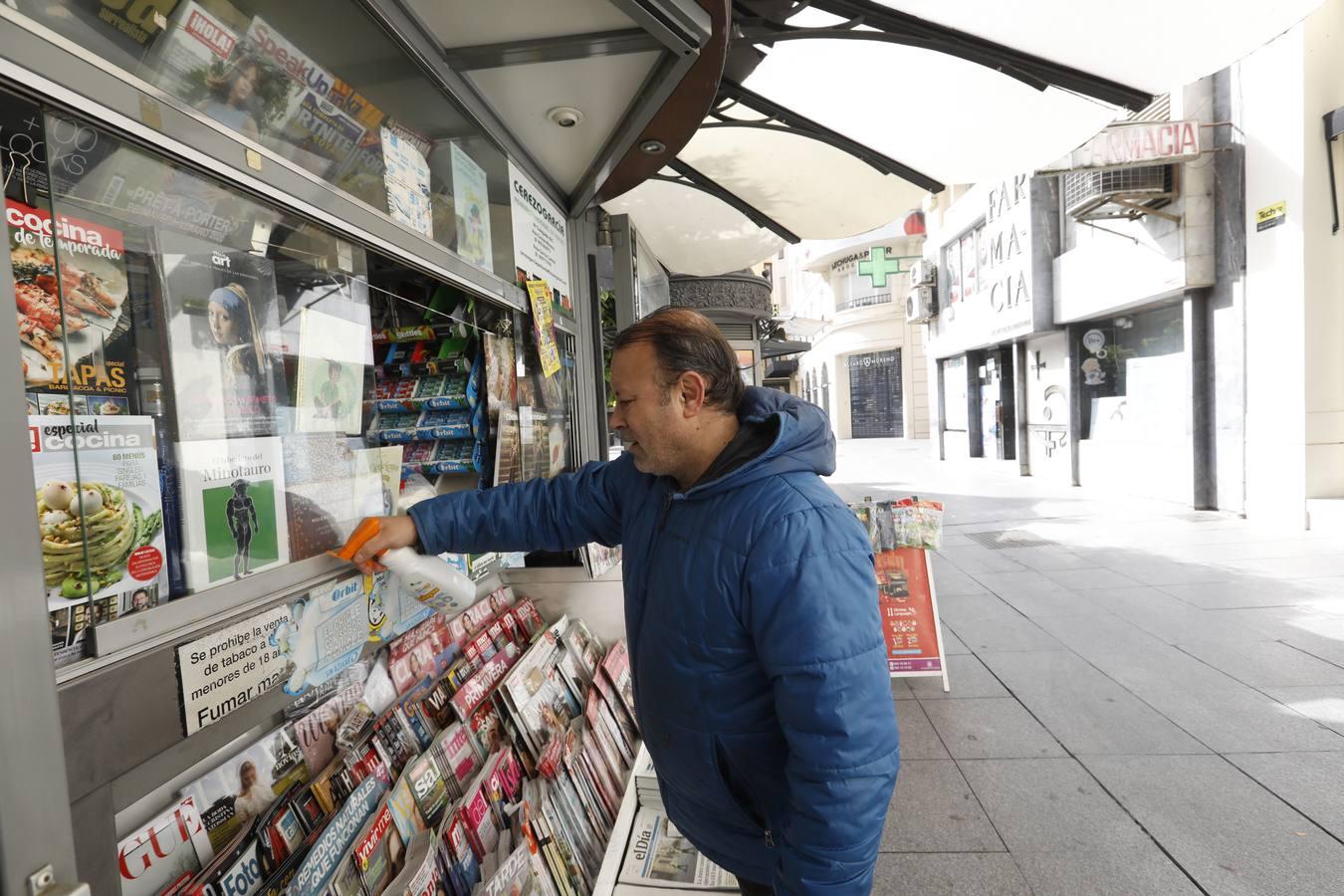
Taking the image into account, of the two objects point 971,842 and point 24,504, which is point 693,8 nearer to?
point 24,504

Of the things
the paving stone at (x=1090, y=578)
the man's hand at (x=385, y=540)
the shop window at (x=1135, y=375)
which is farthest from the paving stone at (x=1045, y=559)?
the man's hand at (x=385, y=540)

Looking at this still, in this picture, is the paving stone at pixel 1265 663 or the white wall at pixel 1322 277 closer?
the paving stone at pixel 1265 663

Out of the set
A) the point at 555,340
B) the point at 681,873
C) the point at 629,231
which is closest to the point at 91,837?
the point at 681,873

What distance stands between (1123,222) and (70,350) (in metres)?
11.5

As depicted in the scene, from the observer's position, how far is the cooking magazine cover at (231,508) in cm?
112

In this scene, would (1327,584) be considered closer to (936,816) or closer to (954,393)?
(936,816)

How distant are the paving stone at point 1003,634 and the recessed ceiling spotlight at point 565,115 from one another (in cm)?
403

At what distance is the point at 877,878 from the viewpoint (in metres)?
2.31

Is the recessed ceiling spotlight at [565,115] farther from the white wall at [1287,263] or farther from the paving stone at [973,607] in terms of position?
the white wall at [1287,263]

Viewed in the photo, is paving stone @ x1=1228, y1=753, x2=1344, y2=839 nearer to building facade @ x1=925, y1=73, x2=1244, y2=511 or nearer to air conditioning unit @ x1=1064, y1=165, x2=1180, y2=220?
building facade @ x1=925, y1=73, x2=1244, y2=511

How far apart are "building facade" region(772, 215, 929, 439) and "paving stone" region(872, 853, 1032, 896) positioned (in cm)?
2197

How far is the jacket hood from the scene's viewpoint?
1.39m

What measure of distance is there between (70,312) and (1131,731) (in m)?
4.19

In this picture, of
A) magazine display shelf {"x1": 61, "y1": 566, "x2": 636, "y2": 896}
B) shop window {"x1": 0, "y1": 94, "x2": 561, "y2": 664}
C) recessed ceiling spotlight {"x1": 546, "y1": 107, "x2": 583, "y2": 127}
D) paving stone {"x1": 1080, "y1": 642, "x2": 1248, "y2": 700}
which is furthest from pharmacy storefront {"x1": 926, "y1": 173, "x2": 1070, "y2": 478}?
magazine display shelf {"x1": 61, "y1": 566, "x2": 636, "y2": 896}
